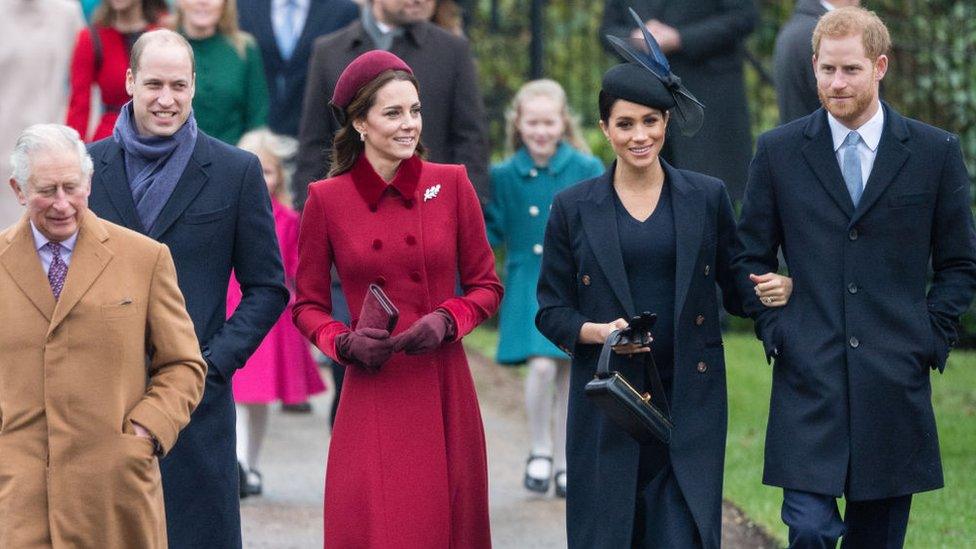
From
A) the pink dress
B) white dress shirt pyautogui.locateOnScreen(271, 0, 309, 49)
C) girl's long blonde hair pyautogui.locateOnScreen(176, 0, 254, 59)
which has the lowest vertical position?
the pink dress

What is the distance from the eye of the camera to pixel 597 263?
613 cm

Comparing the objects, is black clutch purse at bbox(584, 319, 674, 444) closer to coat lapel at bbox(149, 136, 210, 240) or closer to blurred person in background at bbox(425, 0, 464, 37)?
coat lapel at bbox(149, 136, 210, 240)

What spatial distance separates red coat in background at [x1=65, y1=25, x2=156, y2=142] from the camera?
9094 mm

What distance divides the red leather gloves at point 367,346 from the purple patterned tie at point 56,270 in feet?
3.36

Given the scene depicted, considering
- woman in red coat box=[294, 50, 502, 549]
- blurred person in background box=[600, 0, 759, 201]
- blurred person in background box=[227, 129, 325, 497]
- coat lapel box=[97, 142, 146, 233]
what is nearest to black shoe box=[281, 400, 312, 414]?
blurred person in background box=[227, 129, 325, 497]

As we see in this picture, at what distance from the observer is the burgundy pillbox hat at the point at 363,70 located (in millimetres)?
6246

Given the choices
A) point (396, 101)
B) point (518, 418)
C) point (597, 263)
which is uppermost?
point (396, 101)

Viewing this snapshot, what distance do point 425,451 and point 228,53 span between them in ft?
12.3

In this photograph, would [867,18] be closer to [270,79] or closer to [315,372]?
[315,372]

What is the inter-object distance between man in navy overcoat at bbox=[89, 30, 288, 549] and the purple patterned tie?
0.57 metres

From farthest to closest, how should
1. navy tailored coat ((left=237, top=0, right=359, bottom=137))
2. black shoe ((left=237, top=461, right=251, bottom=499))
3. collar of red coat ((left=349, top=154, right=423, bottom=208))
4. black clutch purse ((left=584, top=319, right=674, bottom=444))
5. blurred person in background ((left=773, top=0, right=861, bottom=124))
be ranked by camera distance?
navy tailored coat ((left=237, top=0, right=359, bottom=137))
black shoe ((left=237, top=461, right=251, bottom=499))
blurred person in background ((left=773, top=0, right=861, bottom=124))
collar of red coat ((left=349, top=154, right=423, bottom=208))
black clutch purse ((left=584, top=319, right=674, bottom=444))

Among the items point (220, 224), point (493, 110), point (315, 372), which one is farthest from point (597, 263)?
point (493, 110)

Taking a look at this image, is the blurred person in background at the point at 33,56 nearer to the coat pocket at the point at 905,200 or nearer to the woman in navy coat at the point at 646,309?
the woman in navy coat at the point at 646,309

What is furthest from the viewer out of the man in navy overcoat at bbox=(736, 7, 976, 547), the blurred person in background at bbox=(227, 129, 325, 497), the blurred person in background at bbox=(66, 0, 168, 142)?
the blurred person in background at bbox=(66, 0, 168, 142)
